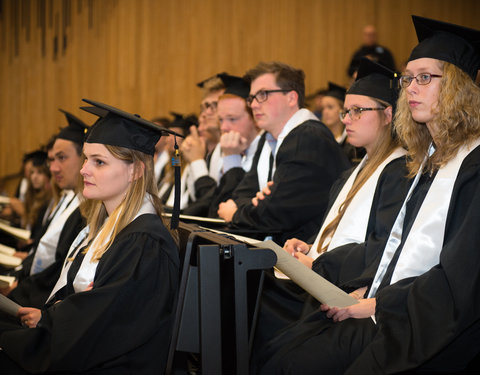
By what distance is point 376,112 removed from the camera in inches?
131

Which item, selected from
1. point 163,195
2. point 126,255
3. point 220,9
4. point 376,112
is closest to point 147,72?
point 220,9

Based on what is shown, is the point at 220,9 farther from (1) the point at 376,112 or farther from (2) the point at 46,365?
(2) the point at 46,365

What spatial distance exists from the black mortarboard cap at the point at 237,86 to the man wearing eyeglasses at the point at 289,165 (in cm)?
58

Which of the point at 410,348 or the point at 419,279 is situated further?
the point at 419,279

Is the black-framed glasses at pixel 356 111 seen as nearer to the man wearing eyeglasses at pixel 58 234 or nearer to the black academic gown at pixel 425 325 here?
the black academic gown at pixel 425 325

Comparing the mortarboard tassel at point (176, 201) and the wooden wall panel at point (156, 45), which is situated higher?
the wooden wall panel at point (156, 45)

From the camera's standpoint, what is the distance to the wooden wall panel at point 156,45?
7969 millimetres

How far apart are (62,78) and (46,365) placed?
925 centimetres

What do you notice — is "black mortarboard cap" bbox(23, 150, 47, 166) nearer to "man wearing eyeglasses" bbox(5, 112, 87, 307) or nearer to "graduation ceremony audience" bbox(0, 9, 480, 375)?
"man wearing eyeglasses" bbox(5, 112, 87, 307)

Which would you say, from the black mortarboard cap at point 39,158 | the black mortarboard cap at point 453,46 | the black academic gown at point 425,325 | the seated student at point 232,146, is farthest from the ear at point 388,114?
the black mortarboard cap at point 39,158

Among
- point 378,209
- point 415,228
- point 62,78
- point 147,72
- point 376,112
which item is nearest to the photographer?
point 415,228

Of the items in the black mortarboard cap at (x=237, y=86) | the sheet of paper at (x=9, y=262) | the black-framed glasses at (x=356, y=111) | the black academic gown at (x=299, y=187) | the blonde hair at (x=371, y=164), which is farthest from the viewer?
the black mortarboard cap at (x=237, y=86)

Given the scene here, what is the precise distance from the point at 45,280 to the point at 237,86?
241cm

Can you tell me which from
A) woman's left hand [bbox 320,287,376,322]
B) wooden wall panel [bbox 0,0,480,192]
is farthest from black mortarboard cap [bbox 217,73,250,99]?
wooden wall panel [bbox 0,0,480,192]
